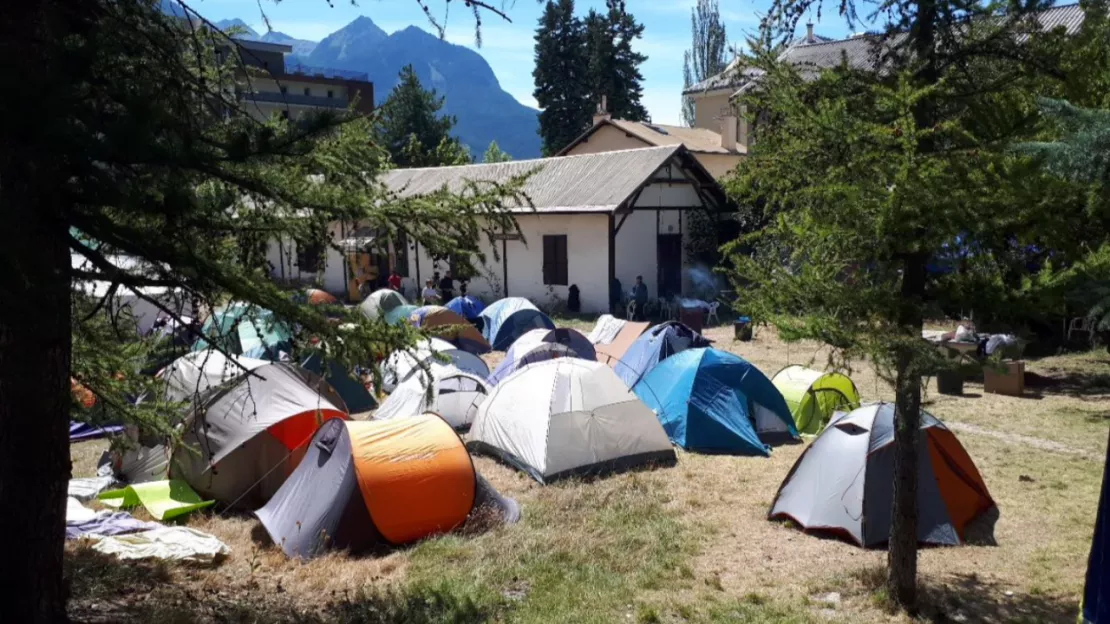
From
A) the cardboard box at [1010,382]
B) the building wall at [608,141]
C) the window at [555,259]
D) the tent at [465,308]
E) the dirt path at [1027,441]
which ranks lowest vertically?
the dirt path at [1027,441]

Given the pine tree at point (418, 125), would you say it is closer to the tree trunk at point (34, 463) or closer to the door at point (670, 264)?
the door at point (670, 264)

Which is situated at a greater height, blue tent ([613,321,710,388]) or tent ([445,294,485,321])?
tent ([445,294,485,321])

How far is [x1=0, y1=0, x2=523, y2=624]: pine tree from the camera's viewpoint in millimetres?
3502

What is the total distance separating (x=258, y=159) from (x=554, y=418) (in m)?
6.33

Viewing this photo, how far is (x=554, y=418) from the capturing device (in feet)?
32.4

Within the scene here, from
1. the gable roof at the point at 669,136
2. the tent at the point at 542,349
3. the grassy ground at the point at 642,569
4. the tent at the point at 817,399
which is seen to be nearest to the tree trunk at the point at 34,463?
the grassy ground at the point at 642,569

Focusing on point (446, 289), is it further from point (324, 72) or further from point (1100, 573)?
point (324, 72)

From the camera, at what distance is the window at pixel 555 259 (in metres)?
23.3

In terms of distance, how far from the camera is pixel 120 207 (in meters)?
3.67

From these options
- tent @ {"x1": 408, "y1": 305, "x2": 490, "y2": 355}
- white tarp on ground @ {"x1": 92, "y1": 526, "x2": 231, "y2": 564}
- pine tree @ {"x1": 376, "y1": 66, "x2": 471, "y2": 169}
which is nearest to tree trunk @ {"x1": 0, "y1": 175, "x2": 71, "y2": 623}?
white tarp on ground @ {"x1": 92, "y1": 526, "x2": 231, "y2": 564}

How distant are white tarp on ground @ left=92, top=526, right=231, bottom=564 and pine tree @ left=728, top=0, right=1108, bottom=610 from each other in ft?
16.7

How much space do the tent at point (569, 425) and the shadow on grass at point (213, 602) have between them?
316cm

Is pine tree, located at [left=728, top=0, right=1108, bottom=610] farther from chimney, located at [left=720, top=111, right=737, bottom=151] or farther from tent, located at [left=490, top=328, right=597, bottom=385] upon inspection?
chimney, located at [left=720, top=111, right=737, bottom=151]

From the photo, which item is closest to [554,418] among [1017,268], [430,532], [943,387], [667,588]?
[430,532]
